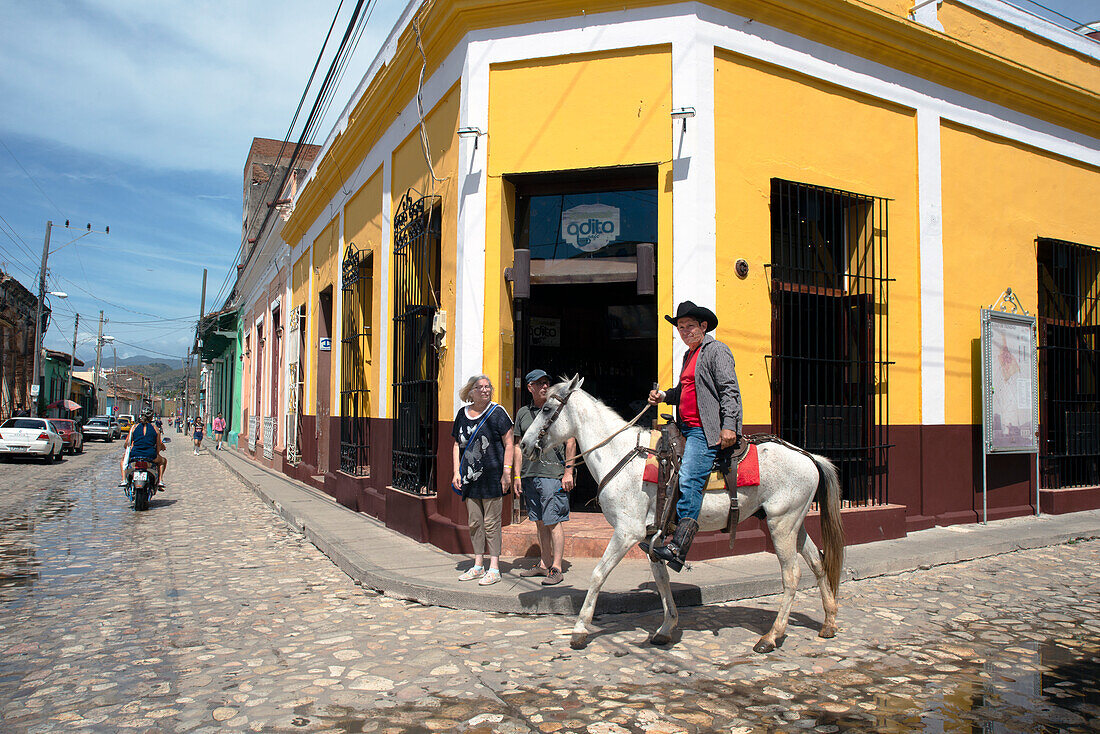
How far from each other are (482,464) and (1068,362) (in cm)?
968

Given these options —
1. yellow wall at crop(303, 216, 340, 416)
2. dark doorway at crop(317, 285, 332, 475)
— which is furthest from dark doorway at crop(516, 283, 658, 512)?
dark doorway at crop(317, 285, 332, 475)

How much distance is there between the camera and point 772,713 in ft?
12.4

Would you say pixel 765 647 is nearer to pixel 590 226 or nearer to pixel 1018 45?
pixel 590 226

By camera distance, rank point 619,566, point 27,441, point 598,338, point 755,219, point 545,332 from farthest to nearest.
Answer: point 27,441, point 598,338, point 545,332, point 755,219, point 619,566

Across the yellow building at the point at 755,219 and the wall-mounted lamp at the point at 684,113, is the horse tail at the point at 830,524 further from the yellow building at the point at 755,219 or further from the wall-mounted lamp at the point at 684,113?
the wall-mounted lamp at the point at 684,113

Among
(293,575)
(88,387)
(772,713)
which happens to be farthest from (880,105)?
(88,387)

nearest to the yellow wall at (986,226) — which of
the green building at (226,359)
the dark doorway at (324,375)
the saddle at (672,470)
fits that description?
the saddle at (672,470)

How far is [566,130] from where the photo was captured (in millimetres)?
7945

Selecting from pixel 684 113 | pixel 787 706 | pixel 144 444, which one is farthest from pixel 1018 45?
pixel 144 444

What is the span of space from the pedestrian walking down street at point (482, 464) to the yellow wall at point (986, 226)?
20.6 feet

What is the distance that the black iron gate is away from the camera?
8.93 m

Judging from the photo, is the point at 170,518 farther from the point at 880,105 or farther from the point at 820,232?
the point at 880,105

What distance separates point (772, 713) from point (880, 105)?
793cm

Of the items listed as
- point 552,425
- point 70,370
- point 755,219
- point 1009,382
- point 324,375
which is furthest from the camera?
point 70,370
